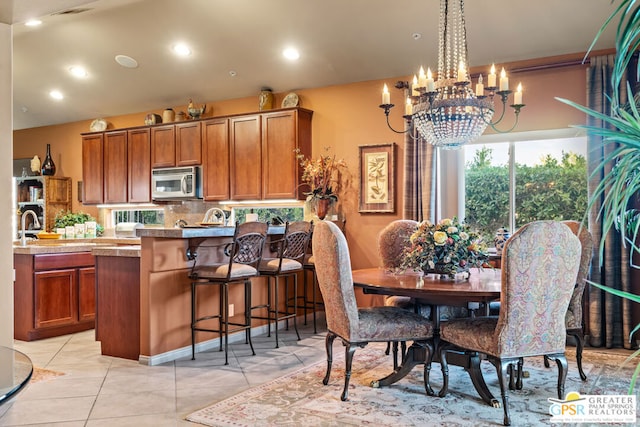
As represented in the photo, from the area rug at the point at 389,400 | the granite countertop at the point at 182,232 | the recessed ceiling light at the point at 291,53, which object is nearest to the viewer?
the area rug at the point at 389,400

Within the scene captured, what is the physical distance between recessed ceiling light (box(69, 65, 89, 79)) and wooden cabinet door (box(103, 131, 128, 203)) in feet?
3.05

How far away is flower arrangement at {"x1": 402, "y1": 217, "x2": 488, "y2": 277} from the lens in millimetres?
3621

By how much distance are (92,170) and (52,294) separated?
3174mm

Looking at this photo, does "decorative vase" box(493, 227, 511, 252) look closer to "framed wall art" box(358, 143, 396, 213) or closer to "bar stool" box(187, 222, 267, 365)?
"framed wall art" box(358, 143, 396, 213)

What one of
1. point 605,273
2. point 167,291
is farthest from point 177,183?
point 605,273

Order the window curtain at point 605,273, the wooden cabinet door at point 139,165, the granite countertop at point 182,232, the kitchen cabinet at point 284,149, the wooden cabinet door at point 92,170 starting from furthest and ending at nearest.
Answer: the wooden cabinet door at point 92,170, the wooden cabinet door at point 139,165, the kitchen cabinet at point 284,149, the window curtain at point 605,273, the granite countertop at point 182,232

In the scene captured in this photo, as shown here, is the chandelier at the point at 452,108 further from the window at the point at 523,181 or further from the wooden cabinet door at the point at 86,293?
the wooden cabinet door at the point at 86,293

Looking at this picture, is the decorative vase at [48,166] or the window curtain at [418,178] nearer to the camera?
the window curtain at [418,178]

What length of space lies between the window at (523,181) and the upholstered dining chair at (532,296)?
2.50 metres

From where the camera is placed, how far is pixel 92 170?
828 centimetres

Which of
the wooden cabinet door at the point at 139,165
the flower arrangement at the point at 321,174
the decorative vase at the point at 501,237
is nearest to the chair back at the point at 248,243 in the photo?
the flower arrangement at the point at 321,174

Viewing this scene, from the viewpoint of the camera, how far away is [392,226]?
15.7 ft

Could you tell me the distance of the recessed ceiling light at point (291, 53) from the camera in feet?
19.6

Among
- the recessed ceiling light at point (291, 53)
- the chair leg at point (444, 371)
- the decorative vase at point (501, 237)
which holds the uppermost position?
the recessed ceiling light at point (291, 53)
